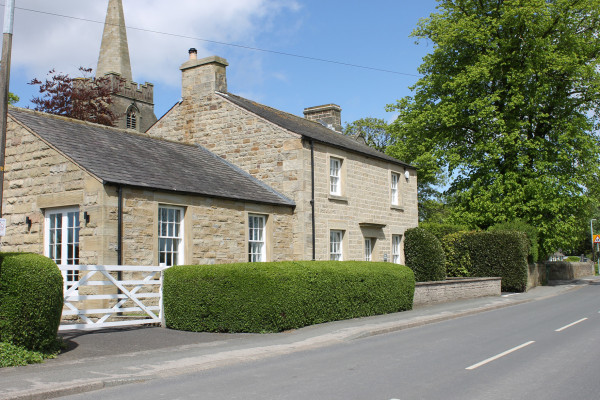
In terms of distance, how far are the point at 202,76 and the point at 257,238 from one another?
26.8ft

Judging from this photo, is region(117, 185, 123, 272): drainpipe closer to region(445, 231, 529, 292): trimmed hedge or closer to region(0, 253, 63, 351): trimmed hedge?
region(0, 253, 63, 351): trimmed hedge

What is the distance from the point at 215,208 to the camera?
17.6 m

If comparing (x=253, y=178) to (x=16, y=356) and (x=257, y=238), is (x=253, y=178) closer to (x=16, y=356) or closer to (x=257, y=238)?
(x=257, y=238)

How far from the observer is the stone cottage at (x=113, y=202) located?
48.0ft

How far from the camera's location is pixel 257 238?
63.8 feet

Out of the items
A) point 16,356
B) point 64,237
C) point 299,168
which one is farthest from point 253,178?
point 16,356

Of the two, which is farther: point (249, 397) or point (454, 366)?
point (454, 366)

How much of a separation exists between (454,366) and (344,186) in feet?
48.3

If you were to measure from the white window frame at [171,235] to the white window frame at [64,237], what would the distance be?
2.19m

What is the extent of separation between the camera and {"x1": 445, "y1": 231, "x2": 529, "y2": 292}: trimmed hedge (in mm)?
25891

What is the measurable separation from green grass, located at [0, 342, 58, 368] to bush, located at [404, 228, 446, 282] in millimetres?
17248

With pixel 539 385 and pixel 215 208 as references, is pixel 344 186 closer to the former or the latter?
pixel 215 208

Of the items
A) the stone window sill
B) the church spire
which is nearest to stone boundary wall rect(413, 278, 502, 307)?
the stone window sill

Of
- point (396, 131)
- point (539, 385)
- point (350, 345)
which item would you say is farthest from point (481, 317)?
point (396, 131)
